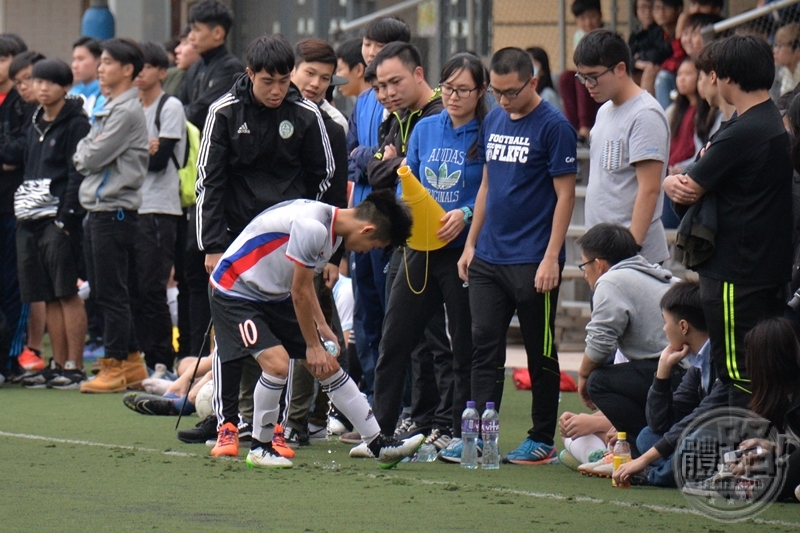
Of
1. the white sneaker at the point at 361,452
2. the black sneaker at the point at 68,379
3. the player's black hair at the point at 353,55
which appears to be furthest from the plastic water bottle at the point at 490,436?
the black sneaker at the point at 68,379

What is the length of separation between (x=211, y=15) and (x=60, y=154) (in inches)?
66.1

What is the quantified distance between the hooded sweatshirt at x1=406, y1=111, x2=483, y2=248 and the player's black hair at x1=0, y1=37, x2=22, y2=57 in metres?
5.14

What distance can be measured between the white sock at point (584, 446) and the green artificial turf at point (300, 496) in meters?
0.12

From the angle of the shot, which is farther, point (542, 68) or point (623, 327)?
point (542, 68)

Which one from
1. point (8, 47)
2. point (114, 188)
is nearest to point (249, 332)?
point (114, 188)

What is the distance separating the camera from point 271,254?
6.57 metres

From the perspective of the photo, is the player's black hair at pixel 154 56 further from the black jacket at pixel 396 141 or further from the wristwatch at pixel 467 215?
the wristwatch at pixel 467 215

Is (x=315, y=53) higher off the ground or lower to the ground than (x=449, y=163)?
higher

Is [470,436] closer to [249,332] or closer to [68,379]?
[249,332]

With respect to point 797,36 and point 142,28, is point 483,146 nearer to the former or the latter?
point 797,36

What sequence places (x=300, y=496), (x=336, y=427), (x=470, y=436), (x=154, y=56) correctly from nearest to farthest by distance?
(x=300, y=496), (x=470, y=436), (x=336, y=427), (x=154, y=56)

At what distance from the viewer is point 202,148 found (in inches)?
289

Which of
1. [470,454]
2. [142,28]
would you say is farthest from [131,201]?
[142,28]

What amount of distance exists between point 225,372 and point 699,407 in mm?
2402
